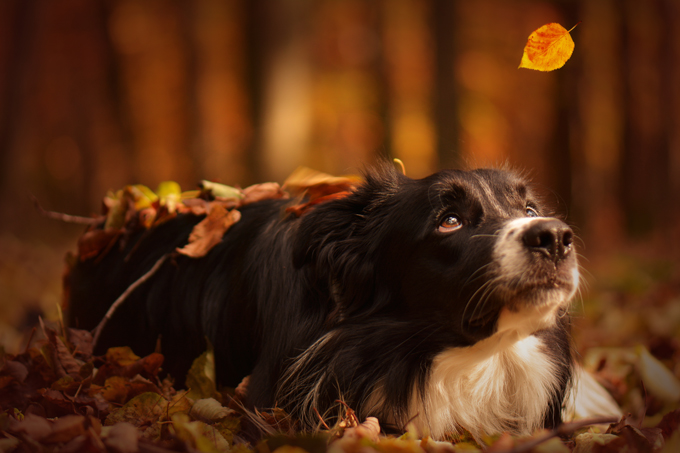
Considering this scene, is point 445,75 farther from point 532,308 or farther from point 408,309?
point 532,308

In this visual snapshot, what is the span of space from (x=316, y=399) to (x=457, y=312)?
0.76 meters

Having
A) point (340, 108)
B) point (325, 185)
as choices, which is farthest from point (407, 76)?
point (325, 185)

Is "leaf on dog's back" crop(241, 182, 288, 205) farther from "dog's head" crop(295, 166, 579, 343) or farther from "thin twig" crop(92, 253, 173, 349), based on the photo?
"dog's head" crop(295, 166, 579, 343)

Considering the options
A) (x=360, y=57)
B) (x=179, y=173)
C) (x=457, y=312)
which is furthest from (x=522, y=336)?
(x=360, y=57)

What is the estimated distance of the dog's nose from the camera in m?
2.25

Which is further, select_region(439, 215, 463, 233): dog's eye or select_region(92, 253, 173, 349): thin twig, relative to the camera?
select_region(92, 253, 173, 349): thin twig

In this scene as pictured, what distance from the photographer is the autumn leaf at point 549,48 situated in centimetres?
246

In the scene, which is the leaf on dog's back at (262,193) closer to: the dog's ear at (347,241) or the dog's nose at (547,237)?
the dog's ear at (347,241)

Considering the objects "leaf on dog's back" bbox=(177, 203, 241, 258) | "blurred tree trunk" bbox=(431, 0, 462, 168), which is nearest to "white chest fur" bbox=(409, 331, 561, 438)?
"leaf on dog's back" bbox=(177, 203, 241, 258)

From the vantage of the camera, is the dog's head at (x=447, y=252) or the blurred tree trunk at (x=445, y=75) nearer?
the dog's head at (x=447, y=252)

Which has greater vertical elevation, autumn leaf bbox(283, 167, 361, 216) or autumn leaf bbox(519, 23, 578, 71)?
autumn leaf bbox(519, 23, 578, 71)

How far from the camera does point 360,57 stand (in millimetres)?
24188

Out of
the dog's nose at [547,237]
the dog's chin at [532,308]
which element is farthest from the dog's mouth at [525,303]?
the dog's nose at [547,237]

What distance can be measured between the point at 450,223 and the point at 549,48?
0.89 m
